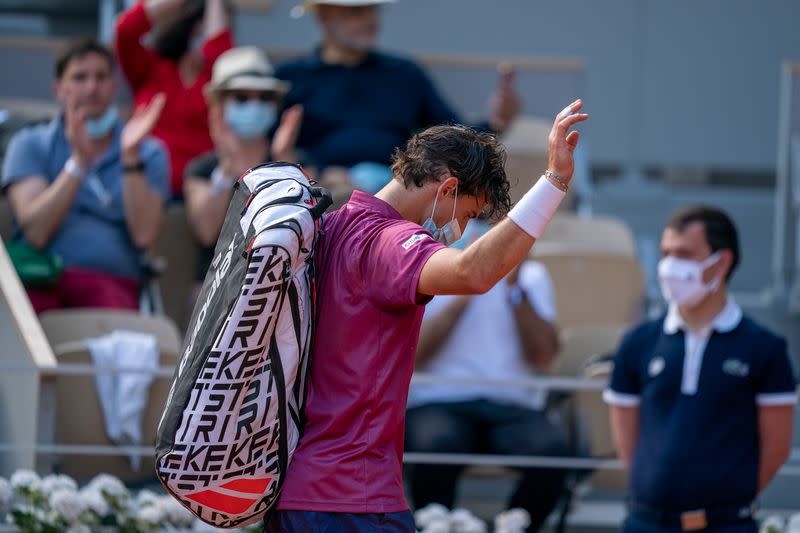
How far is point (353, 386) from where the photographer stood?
2943 mm

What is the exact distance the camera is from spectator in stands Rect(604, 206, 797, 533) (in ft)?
14.8

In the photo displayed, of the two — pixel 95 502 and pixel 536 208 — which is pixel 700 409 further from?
pixel 536 208

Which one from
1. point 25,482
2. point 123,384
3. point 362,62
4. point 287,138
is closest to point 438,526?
point 25,482

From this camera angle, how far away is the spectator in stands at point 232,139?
20.5ft

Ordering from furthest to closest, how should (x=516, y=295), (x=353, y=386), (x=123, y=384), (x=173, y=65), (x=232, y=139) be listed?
(x=173, y=65) → (x=232, y=139) → (x=516, y=295) → (x=123, y=384) → (x=353, y=386)

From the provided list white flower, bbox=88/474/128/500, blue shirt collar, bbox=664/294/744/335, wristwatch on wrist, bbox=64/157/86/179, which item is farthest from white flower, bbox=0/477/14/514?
blue shirt collar, bbox=664/294/744/335

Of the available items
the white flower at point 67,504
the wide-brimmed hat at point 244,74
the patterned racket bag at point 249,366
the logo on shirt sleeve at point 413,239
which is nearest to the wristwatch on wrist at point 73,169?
the wide-brimmed hat at point 244,74

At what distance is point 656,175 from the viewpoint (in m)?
9.70

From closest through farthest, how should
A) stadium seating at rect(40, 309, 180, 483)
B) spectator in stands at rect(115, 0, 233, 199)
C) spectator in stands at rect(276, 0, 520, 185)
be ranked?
stadium seating at rect(40, 309, 180, 483) < spectator in stands at rect(276, 0, 520, 185) < spectator in stands at rect(115, 0, 233, 199)

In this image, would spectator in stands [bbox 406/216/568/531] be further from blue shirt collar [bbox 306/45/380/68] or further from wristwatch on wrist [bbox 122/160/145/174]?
blue shirt collar [bbox 306/45/380/68]

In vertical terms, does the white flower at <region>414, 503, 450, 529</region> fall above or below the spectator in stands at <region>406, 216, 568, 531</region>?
below

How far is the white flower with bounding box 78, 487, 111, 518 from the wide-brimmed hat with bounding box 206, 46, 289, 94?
2.44 m

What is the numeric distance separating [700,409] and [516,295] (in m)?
1.29

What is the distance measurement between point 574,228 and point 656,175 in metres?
2.94
